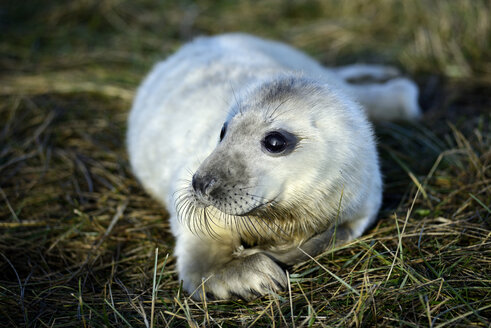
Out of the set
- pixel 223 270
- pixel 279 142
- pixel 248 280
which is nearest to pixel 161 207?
pixel 223 270

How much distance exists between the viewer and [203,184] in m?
2.15

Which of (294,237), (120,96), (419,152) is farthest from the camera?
(120,96)

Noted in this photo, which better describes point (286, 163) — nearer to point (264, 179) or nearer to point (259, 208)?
point (264, 179)

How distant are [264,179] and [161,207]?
1347 mm

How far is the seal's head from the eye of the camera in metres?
2.17

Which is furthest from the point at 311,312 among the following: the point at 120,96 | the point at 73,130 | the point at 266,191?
the point at 120,96

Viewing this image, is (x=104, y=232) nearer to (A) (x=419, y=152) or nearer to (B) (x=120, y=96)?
(B) (x=120, y=96)

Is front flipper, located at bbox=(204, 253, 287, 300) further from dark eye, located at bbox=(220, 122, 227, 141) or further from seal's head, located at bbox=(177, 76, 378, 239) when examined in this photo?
dark eye, located at bbox=(220, 122, 227, 141)

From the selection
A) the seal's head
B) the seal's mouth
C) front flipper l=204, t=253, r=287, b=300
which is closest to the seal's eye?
the seal's head

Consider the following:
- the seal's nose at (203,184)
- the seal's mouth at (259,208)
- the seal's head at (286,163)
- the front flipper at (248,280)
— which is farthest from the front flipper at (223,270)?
the seal's nose at (203,184)

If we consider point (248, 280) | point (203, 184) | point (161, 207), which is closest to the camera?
point (203, 184)

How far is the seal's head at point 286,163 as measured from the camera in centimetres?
217

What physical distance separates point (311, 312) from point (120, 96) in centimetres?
322

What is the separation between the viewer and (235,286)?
92.8 inches
